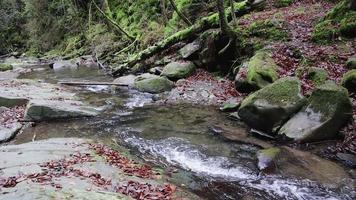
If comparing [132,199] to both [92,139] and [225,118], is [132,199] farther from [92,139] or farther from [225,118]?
[225,118]

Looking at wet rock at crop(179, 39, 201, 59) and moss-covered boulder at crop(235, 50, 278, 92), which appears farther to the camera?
wet rock at crop(179, 39, 201, 59)

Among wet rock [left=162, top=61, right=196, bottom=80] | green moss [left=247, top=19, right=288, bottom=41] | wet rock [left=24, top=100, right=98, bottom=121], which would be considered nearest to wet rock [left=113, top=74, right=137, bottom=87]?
wet rock [left=162, top=61, right=196, bottom=80]

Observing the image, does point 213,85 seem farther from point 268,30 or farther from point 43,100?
point 43,100

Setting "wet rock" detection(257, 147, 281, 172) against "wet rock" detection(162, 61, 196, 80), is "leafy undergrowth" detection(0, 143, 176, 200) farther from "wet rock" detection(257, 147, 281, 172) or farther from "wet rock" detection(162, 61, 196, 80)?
"wet rock" detection(162, 61, 196, 80)

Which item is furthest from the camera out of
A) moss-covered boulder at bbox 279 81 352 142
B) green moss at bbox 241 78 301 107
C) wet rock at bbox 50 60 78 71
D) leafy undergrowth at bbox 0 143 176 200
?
wet rock at bbox 50 60 78 71

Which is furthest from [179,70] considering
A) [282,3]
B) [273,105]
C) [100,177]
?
[100,177]

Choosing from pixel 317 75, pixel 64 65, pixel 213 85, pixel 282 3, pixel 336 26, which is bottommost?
pixel 64 65

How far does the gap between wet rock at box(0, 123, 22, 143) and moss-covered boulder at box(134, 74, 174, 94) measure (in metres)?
6.09

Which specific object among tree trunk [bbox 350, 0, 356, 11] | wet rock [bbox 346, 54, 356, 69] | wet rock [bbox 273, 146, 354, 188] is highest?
tree trunk [bbox 350, 0, 356, 11]

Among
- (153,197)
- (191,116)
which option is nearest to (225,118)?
(191,116)

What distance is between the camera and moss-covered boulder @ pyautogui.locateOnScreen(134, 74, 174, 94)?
1617 centimetres

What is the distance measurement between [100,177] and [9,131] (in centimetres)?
567

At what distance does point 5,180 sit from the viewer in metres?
5.73

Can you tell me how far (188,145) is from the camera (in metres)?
9.54
